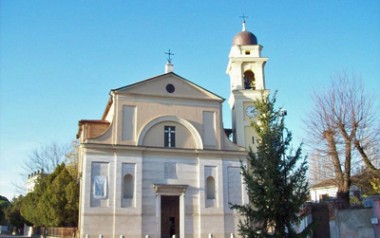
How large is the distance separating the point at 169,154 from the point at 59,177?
899cm

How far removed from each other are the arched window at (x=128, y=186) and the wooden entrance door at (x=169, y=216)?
2.15 meters

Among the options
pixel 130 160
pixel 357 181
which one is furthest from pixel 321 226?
pixel 130 160

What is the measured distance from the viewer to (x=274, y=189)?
46.7 ft

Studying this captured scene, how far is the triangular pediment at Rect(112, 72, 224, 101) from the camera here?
26781 millimetres

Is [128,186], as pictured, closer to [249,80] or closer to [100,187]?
[100,187]

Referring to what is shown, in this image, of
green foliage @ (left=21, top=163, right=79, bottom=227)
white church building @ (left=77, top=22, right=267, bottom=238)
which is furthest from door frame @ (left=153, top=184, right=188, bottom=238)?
green foliage @ (left=21, top=163, right=79, bottom=227)

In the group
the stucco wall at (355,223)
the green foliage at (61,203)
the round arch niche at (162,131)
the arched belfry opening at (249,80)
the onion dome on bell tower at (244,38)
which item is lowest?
the stucco wall at (355,223)

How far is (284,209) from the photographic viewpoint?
14.4 m

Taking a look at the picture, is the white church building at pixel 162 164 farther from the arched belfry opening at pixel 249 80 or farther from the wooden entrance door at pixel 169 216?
the arched belfry opening at pixel 249 80

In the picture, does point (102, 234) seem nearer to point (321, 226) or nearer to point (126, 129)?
point (126, 129)

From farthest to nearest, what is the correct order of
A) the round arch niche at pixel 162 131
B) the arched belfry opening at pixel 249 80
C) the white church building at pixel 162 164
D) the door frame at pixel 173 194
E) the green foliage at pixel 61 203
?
1. the arched belfry opening at pixel 249 80
2. the green foliage at pixel 61 203
3. the round arch niche at pixel 162 131
4. the door frame at pixel 173 194
5. the white church building at pixel 162 164

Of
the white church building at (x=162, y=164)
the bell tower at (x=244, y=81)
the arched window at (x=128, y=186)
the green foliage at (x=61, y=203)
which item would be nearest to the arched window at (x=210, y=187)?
the white church building at (x=162, y=164)

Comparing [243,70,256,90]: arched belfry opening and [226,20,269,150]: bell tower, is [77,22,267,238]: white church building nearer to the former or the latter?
[226,20,269,150]: bell tower

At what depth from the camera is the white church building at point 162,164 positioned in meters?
24.4
